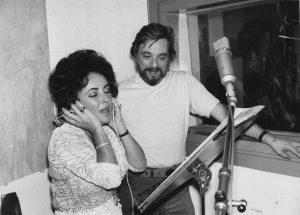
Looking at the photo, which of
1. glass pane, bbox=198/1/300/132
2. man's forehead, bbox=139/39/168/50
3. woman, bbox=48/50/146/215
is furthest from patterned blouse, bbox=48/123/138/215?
glass pane, bbox=198/1/300/132

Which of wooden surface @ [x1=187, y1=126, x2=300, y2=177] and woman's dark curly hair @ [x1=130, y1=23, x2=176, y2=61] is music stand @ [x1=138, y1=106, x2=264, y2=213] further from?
woman's dark curly hair @ [x1=130, y1=23, x2=176, y2=61]

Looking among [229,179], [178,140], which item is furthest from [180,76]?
[229,179]

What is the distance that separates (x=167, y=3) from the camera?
2648 mm

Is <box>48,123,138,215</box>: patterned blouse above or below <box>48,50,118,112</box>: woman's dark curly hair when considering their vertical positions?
below

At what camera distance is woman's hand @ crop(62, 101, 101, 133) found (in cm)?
181

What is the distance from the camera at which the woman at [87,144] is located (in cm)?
170

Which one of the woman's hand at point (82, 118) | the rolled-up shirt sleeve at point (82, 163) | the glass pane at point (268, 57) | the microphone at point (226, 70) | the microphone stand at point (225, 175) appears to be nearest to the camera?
the microphone stand at point (225, 175)

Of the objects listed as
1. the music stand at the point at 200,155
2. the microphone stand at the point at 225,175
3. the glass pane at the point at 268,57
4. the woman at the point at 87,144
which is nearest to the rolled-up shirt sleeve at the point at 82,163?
the woman at the point at 87,144

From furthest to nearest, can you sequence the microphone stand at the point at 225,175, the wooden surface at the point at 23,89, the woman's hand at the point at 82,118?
the wooden surface at the point at 23,89 < the woman's hand at the point at 82,118 < the microphone stand at the point at 225,175

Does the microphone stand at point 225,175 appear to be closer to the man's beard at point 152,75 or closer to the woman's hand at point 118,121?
the woman's hand at point 118,121

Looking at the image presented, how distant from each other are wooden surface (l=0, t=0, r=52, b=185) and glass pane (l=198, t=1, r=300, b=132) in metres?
1.40

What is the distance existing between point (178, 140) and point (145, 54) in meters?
0.68

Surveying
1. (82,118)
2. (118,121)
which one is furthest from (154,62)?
(82,118)

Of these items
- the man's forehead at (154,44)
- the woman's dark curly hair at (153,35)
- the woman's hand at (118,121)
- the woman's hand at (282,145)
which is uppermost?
the woman's dark curly hair at (153,35)
